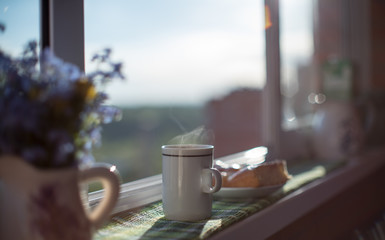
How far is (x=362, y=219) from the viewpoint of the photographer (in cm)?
179

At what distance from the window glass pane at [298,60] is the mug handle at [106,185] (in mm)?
1182

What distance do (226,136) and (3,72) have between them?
211cm

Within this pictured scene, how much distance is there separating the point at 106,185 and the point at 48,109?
0.15 m

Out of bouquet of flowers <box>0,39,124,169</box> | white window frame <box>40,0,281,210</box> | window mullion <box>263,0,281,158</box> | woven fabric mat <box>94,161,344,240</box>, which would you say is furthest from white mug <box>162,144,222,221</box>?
window mullion <box>263,0,281,158</box>

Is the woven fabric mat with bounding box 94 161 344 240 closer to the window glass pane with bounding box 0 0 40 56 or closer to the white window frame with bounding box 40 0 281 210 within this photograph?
the white window frame with bounding box 40 0 281 210

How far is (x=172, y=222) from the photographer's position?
29.9 inches

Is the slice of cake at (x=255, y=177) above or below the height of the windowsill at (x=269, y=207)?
above

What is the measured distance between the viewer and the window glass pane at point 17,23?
0.64 meters

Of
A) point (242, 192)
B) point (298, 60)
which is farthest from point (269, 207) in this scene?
point (298, 60)

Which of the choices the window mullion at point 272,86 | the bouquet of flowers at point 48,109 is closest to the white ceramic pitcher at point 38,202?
the bouquet of flowers at point 48,109

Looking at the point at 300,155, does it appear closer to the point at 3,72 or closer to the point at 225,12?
the point at 225,12

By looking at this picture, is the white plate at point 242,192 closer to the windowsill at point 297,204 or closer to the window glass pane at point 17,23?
the windowsill at point 297,204

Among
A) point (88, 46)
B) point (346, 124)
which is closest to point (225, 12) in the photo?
point (346, 124)

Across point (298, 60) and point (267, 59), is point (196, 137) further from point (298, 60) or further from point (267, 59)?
point (298, 60)
